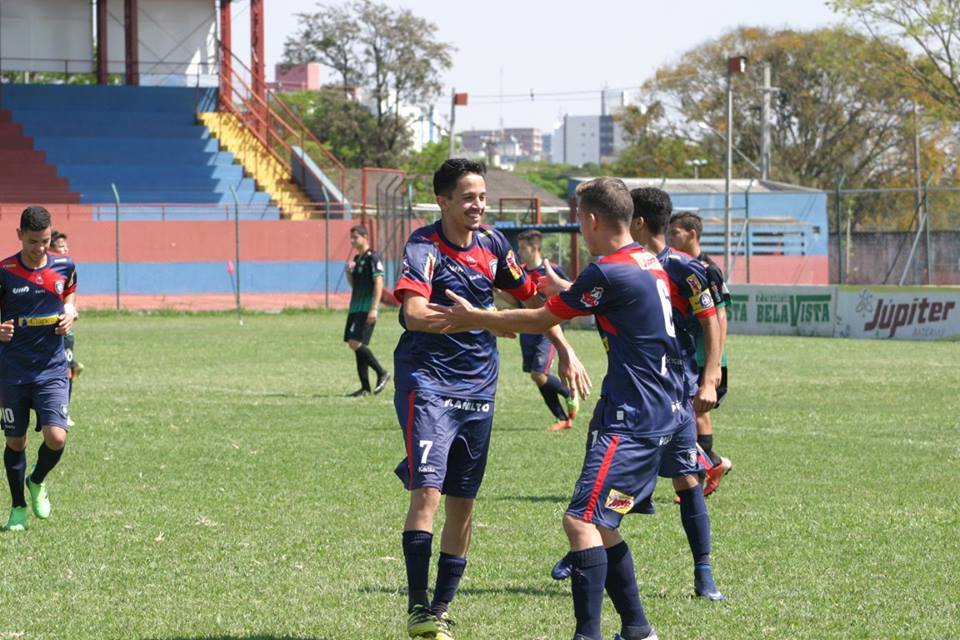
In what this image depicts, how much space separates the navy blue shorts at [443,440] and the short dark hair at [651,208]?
54.9 inches

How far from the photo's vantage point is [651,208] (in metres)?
7.30

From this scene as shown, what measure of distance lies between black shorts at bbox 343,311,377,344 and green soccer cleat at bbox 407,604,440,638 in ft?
39.0

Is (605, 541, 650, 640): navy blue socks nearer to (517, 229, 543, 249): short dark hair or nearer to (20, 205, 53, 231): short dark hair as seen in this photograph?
(20, 205, 53, 231): short dark hair

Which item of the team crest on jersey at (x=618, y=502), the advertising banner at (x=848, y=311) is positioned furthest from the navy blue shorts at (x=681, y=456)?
the advertising banner at (x=848, y=311)

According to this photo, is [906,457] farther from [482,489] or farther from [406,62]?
[406,62]

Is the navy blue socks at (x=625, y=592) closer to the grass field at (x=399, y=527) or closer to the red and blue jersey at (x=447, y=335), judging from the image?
the grass field at (x=399, y=527)

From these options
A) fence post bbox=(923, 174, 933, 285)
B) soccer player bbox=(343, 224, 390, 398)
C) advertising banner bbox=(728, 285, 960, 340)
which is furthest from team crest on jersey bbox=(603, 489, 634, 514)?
fence post bbox=(923, 174, 933, 285)

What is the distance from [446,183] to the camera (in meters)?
6.54

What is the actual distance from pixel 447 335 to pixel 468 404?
34cm

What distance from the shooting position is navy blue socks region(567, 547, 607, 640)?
5.71 m

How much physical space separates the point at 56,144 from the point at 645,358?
4267 centimetres

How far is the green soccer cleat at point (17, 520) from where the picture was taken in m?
9.00

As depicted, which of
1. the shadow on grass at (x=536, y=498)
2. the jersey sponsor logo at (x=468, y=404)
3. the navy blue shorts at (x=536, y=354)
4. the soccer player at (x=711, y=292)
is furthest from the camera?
the navy blue shorts at (x=536, y=354)

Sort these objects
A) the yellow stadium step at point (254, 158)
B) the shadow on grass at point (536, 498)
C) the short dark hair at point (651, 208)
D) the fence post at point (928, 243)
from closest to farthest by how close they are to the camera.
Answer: the short dark hair at point (651, 208)
the shadow on grass at point (536, 498)
the fence post at point (928, 243)
the yellow stadium step at point (254, 158)
